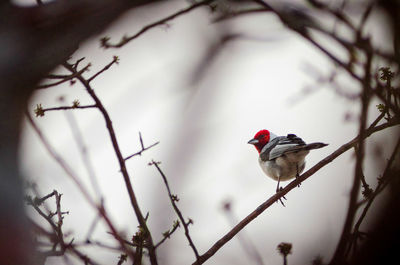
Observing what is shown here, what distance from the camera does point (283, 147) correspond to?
4.25 m

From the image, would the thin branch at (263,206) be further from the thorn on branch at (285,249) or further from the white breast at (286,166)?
the white breast at (286,166)

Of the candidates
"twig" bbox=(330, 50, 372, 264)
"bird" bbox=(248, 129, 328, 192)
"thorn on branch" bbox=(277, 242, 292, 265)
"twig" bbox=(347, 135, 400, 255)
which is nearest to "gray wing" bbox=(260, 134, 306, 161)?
"bird" bbox=(248, 129, 328, 192)

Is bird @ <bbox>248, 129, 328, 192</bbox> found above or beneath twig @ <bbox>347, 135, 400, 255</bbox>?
above

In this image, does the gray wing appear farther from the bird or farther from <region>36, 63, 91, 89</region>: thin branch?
<region>36, 63, 91, 89</region>: thin branch

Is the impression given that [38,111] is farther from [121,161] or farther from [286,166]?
[286,166]

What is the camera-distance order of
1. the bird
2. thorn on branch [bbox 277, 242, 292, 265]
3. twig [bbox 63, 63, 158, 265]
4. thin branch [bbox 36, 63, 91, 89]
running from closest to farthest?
thorn on branch [bbox 277, 242, 292, 265] < thin branch [bbox 36, 63, 91, 89] < twig [bbox 63, 63, 158, 265] < the bird

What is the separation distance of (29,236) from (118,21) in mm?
1049

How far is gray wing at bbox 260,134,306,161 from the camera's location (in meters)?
3.97

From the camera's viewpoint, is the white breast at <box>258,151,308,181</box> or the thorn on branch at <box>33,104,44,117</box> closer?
the thorn on branch at <box>33,104,44,117</box>

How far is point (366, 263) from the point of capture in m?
0.95

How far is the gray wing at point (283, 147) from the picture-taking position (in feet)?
13.0

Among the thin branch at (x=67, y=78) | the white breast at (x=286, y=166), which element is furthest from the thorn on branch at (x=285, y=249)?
the white breast at (x=286, y=166)

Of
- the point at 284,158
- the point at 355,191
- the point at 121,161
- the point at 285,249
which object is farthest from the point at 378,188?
the point at 284,158

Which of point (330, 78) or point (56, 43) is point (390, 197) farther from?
point (330, 78)
